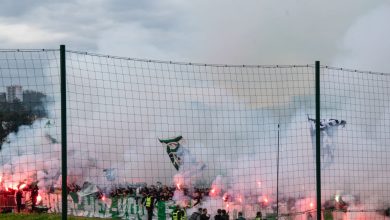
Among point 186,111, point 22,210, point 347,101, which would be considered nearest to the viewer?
point 186,111

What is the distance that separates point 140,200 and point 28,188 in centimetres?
440

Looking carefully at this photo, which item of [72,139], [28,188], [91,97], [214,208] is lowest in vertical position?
[214,208]

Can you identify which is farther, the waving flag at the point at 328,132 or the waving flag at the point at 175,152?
the waving flag at the point at 175,152

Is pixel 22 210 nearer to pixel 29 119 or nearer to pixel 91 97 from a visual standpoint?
pixel 29 119

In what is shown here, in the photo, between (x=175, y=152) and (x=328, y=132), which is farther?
(x=175, y=152)

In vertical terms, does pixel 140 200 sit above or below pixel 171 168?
below

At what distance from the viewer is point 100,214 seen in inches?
974

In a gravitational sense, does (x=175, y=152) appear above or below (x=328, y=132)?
below

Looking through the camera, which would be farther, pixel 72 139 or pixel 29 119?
pixel 29 119

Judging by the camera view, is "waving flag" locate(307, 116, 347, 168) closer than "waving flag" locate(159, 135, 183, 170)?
Yes

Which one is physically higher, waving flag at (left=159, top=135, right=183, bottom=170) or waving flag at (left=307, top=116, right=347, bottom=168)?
waving flag at (left=307, top=116, right=347, bottom=168)

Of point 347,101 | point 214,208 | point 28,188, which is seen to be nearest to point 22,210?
point 28,188

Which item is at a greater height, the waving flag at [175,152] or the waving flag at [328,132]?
the waving flag at [328,132]

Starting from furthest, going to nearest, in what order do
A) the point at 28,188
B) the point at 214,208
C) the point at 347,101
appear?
the point at 214,208 → the point at 28,188 → the point at 347,101
